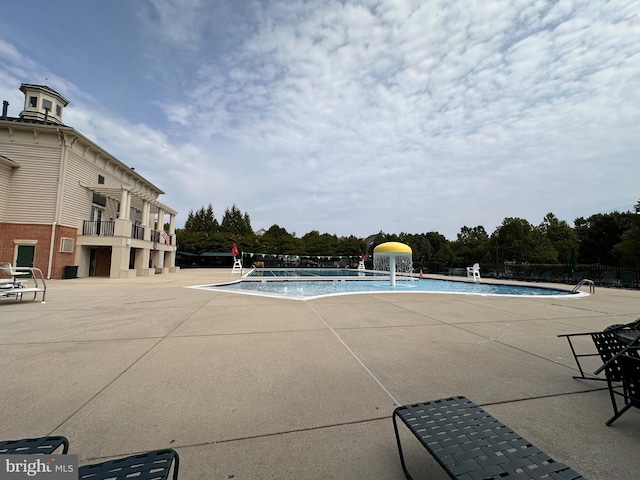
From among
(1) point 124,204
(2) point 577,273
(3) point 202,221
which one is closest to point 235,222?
(3) point 202,221

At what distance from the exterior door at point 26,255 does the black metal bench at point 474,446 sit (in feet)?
73.5

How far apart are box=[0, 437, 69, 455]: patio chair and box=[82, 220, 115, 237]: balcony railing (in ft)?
72.2

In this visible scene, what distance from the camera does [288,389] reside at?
3.02 meters

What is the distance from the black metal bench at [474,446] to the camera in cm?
138

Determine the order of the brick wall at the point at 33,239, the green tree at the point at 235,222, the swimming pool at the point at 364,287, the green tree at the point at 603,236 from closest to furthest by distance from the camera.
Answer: the swimming pool at the point at 364,287
the brick wall at the point at 33,239
the green tree at the point at 603,236
the green tree at the point at 235,222

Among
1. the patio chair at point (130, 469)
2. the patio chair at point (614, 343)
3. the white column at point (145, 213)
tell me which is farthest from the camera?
the white column at point (145, 213)

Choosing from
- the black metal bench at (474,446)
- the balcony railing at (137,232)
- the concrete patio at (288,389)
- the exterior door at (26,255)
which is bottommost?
the concrete patio at (288,389)

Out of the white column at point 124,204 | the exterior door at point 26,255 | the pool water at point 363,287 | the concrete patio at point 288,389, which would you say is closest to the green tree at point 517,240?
the pool water at point 363,287

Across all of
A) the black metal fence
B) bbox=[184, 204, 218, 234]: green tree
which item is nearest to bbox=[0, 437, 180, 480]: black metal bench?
the black metal fence

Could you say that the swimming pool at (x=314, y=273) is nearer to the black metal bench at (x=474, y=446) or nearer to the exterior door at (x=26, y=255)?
the exterior door at (x=26, y=255)

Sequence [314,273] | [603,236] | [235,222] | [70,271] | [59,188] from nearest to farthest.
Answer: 1. [59,188]
2. [70,271]
3. [314,273]
4. [603,236]
5. [235,222]

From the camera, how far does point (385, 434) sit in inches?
88.0

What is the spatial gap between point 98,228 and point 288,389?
74.3 feet

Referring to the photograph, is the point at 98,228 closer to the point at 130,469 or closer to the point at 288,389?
the point at 288,389
